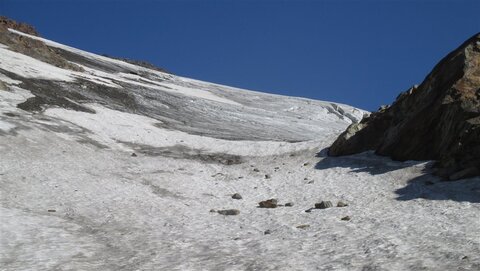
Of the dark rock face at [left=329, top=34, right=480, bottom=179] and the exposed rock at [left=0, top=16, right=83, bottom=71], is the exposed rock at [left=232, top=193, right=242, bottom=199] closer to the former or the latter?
the dark rock face at [left=329, top=34, right=480, bottom=179]

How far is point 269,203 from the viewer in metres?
19.6

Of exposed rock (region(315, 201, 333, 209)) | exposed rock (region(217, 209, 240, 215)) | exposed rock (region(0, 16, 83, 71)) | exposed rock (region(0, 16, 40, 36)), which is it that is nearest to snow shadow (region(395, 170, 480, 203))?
exposed rock (region(315, 201, 333, 209))

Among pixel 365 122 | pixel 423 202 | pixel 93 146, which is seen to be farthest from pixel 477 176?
pixel 93 146

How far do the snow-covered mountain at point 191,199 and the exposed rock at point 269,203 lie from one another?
286mm

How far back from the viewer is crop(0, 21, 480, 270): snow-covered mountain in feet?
38.9

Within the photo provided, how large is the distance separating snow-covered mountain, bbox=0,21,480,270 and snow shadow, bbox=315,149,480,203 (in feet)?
0.33


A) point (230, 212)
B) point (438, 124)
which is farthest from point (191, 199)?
point (438, 124)

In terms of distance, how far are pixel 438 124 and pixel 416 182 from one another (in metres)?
4.99

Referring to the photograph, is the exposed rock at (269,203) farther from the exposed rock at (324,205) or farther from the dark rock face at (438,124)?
the dark rock face at (438,124)

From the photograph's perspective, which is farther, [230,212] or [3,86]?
[3,86]

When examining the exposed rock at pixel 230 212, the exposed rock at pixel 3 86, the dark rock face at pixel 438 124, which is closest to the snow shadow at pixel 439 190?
the dark rock face at pixel 438 124

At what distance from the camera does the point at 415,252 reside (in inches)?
448

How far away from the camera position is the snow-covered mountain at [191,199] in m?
11.8

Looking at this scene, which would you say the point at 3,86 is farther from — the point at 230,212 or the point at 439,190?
the point at 439,190
